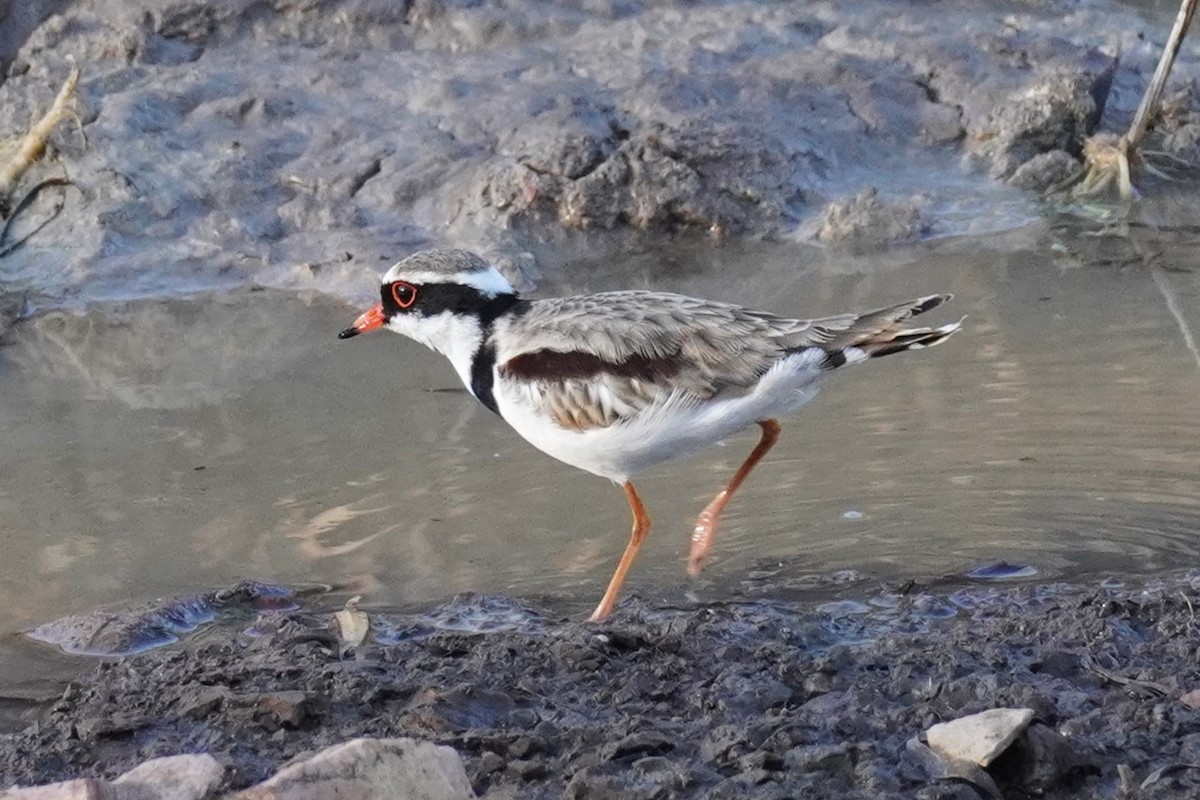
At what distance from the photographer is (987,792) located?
12.7 ft

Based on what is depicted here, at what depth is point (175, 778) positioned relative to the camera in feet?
12.6

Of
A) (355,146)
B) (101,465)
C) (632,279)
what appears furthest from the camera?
(355,146)

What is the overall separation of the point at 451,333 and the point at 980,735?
9.12 ft

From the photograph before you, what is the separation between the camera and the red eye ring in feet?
20.5

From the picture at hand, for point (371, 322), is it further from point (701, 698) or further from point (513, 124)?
point (513, 124)

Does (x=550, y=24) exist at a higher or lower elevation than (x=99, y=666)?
higher

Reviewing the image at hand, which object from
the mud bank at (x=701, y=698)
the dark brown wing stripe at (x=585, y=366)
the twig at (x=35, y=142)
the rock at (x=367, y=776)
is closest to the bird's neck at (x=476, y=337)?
the dark brown wing stripe at (x=585, y=366)

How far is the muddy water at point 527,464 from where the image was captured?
5.99m

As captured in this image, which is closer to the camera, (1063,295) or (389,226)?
(1063,295)

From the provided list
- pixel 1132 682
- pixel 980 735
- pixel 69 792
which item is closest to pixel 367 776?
pixel 69 792

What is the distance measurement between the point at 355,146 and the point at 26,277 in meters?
1.90

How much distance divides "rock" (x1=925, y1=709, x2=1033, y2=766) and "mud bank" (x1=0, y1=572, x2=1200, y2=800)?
6 cm

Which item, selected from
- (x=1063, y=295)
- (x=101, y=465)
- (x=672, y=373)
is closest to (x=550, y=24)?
(x=1063, y=295)

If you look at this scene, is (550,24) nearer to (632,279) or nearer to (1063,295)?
(632,279)
